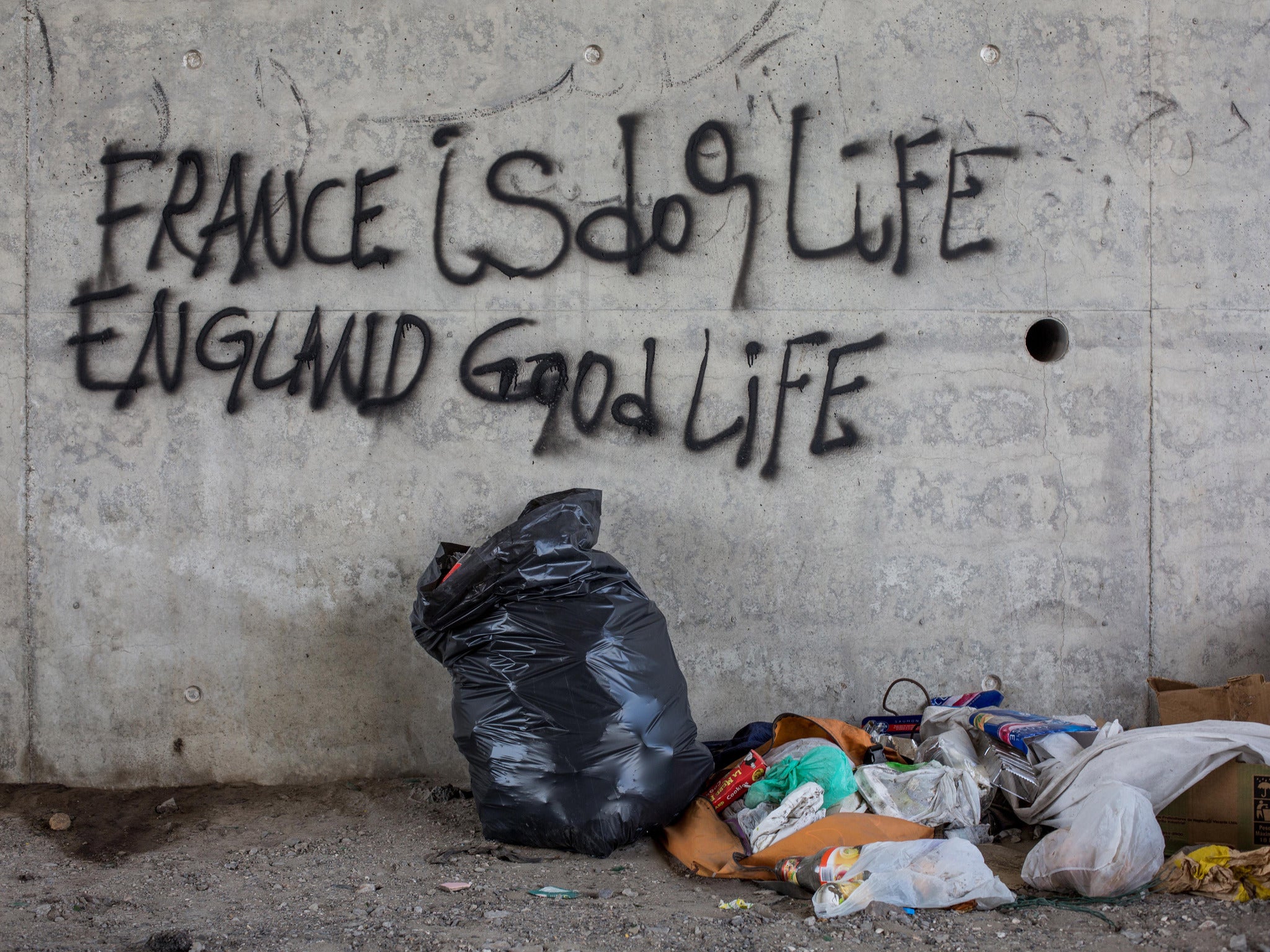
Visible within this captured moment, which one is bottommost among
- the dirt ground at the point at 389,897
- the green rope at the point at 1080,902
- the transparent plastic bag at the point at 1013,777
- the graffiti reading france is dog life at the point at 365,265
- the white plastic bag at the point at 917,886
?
the dirt ground at the point at 389,897

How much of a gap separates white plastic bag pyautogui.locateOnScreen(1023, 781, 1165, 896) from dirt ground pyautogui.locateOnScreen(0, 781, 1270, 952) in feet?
0.21

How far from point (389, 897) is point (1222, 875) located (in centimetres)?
184

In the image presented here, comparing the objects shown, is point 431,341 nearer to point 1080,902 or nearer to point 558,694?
point 558,694

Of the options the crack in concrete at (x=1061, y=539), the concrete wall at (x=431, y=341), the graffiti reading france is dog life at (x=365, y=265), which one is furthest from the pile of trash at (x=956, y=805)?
the graffiti reading france is dog life at (x=365, y=265)

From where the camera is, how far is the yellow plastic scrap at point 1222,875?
6.40 feet

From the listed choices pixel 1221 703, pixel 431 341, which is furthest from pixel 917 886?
pixel 431 341

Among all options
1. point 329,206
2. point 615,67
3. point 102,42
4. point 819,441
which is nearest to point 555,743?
point 819,441

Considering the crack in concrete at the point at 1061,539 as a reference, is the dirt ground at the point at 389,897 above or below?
below

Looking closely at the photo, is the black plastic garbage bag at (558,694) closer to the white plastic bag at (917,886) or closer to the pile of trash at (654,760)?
the pile of trash at (654,760)

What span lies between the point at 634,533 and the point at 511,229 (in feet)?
3.29

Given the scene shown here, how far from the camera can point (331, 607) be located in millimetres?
2766

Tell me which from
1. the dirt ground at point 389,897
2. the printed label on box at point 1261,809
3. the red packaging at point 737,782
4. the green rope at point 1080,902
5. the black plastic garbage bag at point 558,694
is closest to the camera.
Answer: the dirt ground at point 389,897

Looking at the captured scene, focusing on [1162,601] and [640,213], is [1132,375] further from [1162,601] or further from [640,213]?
[640,213]

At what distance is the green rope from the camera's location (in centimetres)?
194
